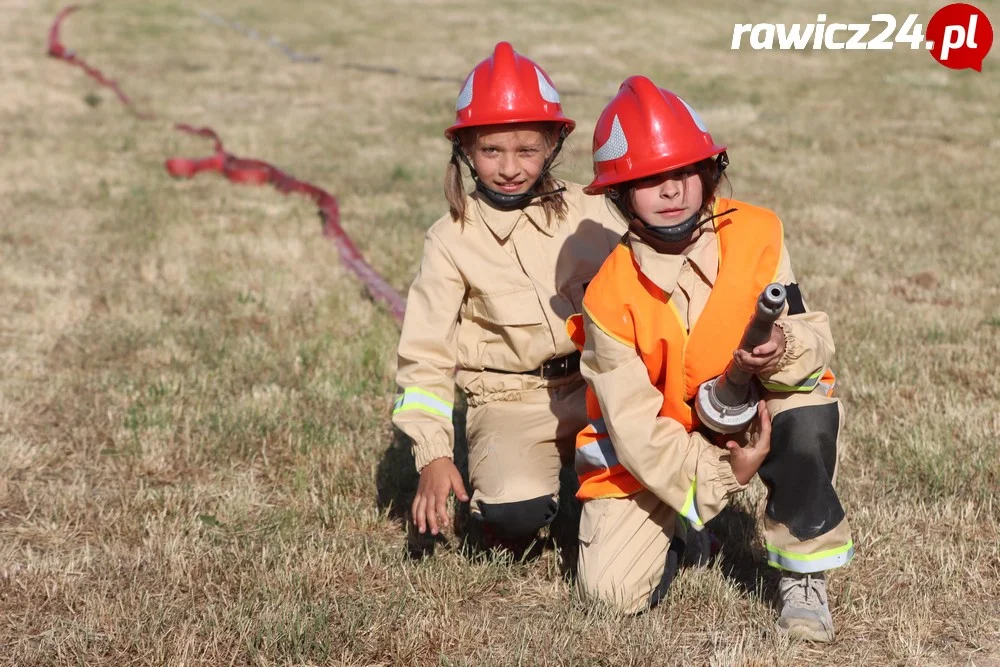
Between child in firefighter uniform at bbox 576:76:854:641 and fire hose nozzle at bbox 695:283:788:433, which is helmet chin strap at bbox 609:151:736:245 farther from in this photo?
fire hose nozzle at bbox 695:283:788:433

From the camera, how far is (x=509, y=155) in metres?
4.00

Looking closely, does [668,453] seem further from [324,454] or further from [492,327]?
[324,454]

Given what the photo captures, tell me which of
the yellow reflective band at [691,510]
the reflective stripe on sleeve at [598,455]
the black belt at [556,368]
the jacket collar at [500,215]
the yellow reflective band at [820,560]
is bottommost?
the yellow reflective band at [820,560]

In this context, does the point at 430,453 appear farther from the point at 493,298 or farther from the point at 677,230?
the point at 677,230

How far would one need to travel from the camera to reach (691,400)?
3500 millimetres

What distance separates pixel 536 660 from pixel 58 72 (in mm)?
17452

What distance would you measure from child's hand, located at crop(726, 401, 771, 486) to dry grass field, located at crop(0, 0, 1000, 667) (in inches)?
19.4

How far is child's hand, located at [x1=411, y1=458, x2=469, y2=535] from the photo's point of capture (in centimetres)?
352

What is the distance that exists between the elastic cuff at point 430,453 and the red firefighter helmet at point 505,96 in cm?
119

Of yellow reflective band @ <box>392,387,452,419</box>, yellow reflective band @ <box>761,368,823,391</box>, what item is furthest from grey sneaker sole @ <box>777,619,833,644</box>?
yellow reflective band @ <box>392,387,452,419</box>

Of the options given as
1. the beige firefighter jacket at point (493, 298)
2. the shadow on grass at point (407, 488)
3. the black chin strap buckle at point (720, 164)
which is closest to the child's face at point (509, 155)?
the beige firefighter jacket at point (493, 298)

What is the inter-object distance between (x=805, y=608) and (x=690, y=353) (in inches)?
35.1

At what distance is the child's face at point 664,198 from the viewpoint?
342cm

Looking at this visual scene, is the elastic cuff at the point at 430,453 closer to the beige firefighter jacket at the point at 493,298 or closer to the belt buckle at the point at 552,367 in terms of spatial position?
the beige firefighter jacket at the point at 493,298
